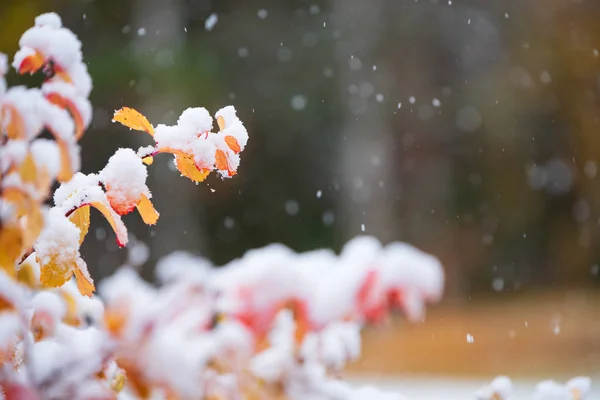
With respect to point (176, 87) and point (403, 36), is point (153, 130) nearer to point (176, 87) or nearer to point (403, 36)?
point (176, 87)

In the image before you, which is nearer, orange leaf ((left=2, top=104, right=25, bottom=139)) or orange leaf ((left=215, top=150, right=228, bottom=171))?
orange leaf ((left=2, top=104, right=25, bottom=139))

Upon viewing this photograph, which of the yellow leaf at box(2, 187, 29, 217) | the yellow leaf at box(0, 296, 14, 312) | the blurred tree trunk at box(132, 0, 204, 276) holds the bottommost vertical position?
the yellow leaf at box(0, 296, 14, 312)

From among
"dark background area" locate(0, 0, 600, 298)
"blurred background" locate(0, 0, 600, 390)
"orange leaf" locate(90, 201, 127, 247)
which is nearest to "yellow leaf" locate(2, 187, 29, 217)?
"orange leaf" locate(90, 201, 127, 247)

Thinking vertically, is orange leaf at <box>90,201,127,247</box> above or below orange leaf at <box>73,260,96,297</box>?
above

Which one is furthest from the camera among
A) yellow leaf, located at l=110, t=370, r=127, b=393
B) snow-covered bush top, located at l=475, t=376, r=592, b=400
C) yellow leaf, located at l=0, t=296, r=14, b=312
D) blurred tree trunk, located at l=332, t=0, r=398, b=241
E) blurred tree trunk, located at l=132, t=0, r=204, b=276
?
blurred tree trunk, located at l=332, t=0, r=398, b=241

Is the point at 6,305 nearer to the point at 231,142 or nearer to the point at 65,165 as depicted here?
the point at 65,165

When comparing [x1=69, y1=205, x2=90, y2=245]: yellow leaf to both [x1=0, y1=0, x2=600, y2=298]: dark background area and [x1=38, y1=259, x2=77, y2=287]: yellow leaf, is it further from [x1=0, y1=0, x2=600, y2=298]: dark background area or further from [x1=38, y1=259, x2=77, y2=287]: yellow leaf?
[x1=0, y1=0, x2=600, y2=298]: dark background area

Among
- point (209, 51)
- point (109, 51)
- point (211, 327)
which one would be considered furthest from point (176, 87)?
point (211, 327)

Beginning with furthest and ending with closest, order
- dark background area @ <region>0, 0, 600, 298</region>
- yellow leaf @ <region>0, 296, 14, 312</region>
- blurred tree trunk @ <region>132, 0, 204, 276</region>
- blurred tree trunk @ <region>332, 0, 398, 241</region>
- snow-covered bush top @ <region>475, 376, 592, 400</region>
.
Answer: blurred tree trunk @ <region>332, 0, 398, 241</region> → dark background area @ <region>0, 0, 600, 298</region> → blurred tree trunk @ <region>132, 0, 204, 276</region> → snow-covered bush top @ <region>475, 376, 592, 400</region> → yellow leaf @ <region>0, 296, 14, 312</region>
